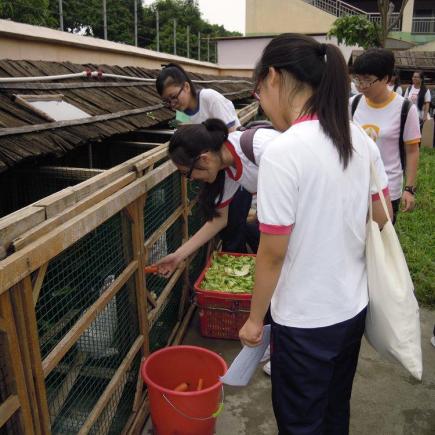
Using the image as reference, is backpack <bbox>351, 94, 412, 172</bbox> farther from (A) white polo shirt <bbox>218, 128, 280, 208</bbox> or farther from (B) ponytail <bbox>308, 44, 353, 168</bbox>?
(B) ponytail <bbox>308, 44, 353, 168</bbox>

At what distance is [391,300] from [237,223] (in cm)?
238

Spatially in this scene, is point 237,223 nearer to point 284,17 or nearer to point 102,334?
point 102,334

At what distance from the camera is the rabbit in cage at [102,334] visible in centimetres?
233

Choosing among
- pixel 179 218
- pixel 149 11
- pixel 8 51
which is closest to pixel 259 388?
pixel 179 218

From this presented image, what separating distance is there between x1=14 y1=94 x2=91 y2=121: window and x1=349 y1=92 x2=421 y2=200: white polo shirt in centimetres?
198

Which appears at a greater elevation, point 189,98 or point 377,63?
point 377,63

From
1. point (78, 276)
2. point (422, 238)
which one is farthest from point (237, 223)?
point (422, 238)

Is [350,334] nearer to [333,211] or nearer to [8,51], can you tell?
[333,211]

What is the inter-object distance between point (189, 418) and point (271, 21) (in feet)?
112

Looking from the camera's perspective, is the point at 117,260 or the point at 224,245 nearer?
the point at 117,260

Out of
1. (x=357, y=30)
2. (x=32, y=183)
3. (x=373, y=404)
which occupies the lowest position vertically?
(x=373, y=404)

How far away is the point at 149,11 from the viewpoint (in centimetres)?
4344

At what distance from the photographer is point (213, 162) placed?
2.70m

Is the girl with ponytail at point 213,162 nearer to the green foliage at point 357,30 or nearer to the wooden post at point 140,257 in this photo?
the wooden post at point 140,257
